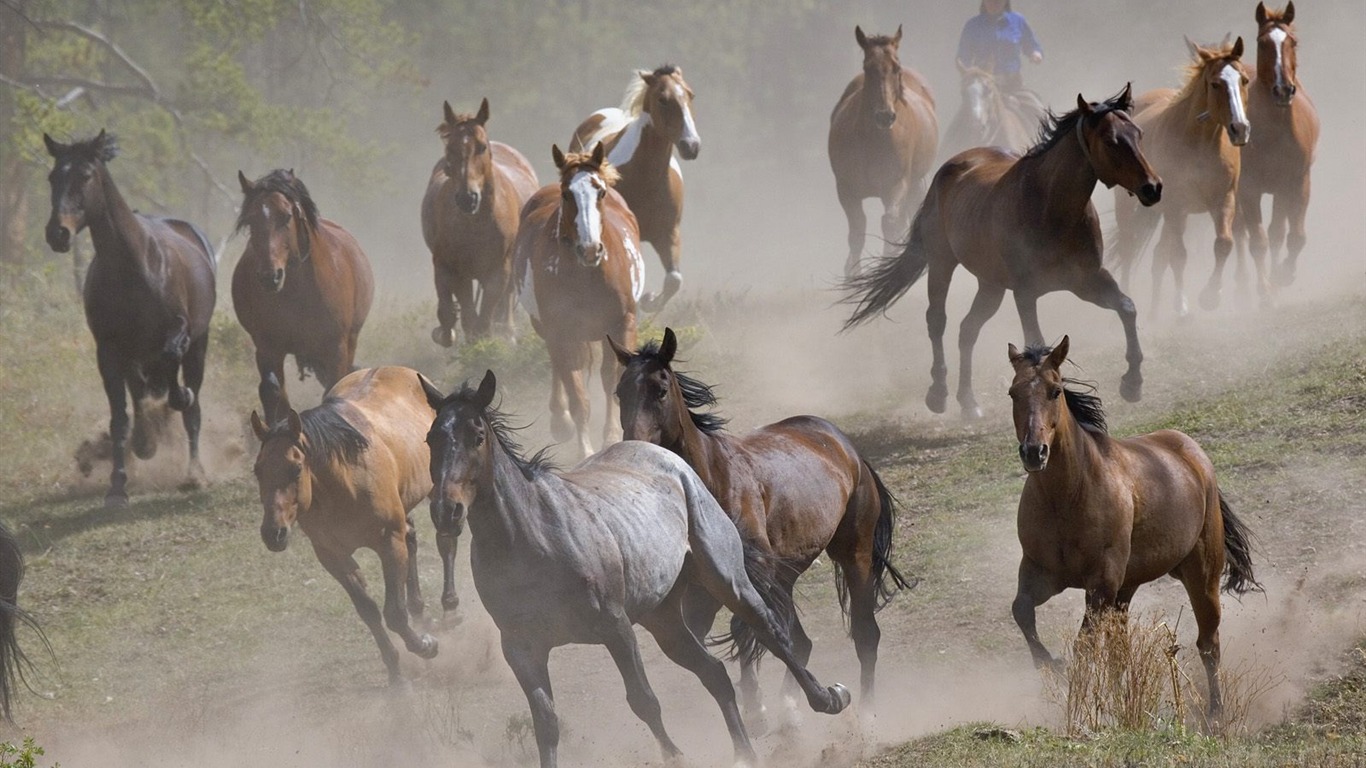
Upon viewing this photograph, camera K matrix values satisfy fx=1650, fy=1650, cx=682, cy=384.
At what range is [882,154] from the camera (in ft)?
54.5

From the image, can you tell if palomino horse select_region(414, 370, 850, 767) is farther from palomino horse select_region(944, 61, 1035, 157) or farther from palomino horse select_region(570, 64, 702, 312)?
palomino horse select_region(944, 61, 1035, 157)

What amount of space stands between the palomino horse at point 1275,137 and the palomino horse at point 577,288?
207 inches

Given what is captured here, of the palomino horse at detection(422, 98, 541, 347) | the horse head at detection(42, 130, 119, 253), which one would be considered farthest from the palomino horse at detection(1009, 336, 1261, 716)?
the horse head at detection(42, 130, 119, 253)

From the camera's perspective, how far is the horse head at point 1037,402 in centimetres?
650

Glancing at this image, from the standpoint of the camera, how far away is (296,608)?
10.6 m

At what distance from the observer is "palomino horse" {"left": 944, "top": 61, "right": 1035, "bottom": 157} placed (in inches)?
736

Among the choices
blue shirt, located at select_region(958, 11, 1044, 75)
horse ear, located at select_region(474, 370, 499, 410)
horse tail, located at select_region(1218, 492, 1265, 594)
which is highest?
blue shirt, located at select_region(958, 11, 1044, 75)

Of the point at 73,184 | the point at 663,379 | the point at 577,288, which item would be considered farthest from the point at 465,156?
the point at 663,379

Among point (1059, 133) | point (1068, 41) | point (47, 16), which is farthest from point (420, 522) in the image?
point (1068, 41)

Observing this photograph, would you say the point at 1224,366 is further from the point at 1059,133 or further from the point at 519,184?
the point at 519,184

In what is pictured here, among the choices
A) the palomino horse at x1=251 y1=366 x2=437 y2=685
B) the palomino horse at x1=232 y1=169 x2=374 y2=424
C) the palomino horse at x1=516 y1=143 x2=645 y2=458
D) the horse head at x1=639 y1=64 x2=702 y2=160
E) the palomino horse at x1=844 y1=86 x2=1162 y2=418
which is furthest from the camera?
the horse head at x1=639 y1=64 x2=702 y2=160

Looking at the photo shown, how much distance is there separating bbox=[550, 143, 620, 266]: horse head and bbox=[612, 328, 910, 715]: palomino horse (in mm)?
3360

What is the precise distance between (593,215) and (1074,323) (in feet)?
18.4

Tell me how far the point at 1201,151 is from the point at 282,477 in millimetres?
7976
